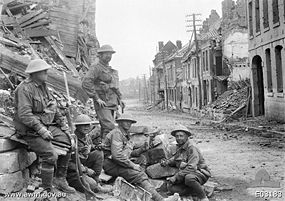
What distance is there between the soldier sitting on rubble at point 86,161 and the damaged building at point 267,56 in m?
15.4

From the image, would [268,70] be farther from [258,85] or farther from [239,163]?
[239,163]

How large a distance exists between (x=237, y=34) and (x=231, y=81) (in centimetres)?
459

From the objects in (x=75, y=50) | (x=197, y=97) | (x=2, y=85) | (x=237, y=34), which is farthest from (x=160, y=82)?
(x=2, y=85)

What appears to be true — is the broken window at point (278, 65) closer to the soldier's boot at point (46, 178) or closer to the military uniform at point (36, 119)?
the military uniform at point (36, 119)

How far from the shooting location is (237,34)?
3269 cm

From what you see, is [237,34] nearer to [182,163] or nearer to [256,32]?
[256,32]

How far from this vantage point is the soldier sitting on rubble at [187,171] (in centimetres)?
643

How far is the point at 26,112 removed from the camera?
183 inches

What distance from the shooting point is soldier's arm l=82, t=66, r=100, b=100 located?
291 inches

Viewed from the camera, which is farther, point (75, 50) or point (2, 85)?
point (75, 50)

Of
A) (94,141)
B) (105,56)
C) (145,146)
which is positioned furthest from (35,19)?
(145,146)

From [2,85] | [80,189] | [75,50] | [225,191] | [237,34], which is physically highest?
[237,34]

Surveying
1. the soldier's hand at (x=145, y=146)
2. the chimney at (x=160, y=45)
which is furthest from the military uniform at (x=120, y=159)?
the chimney at (x=160, y=45)

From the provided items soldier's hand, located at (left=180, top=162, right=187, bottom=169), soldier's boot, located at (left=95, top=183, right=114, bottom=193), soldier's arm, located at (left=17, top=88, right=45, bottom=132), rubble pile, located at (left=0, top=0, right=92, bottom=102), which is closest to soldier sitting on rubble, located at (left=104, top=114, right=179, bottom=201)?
soldier's boot, located at (left=95, top=183, right=114, bottom=193)
